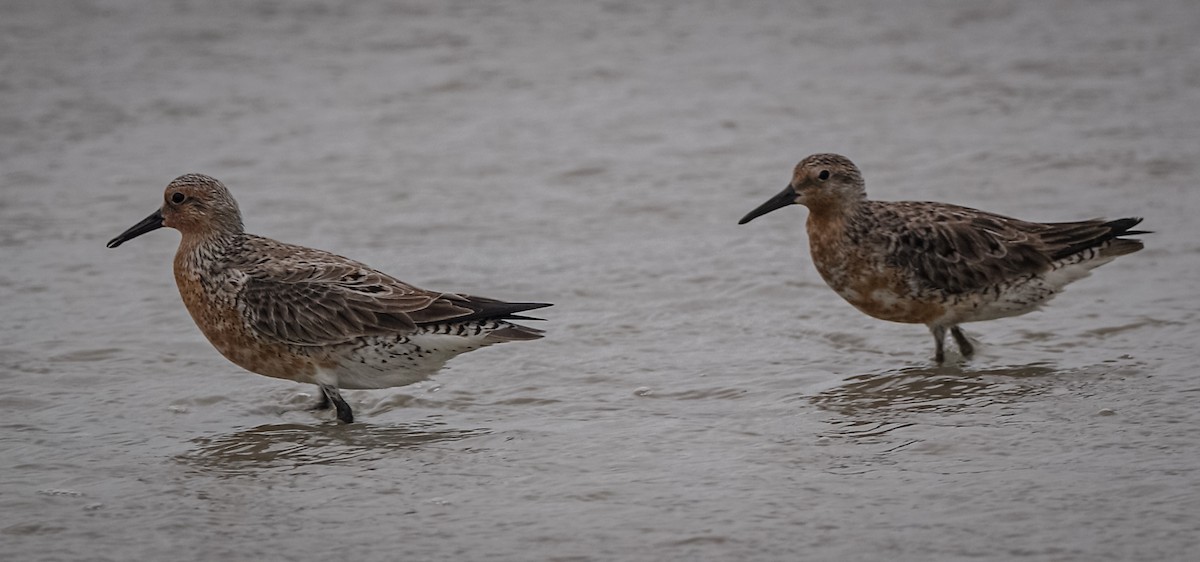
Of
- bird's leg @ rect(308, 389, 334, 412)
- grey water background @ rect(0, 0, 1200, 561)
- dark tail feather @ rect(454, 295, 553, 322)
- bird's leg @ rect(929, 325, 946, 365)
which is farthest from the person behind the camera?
bird's leg @ rect(929, 325, 946, 365)

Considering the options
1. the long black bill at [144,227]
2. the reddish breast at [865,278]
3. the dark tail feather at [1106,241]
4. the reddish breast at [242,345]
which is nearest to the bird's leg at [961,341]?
the reddish breast at [865,278]

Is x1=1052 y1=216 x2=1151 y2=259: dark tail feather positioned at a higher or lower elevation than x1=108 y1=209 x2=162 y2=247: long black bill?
lower

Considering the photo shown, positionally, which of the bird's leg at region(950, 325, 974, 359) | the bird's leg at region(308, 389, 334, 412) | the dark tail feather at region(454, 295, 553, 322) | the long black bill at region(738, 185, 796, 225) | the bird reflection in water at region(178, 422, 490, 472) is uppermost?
the long black bill at region(738, 185, 796, 225)

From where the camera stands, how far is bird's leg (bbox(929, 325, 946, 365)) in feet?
26.1

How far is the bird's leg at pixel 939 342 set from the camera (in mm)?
7965

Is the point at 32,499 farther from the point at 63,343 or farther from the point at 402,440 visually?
the point at 63,343

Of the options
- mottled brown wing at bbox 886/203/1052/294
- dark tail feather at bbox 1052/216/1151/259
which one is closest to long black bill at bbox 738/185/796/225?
mottled brown wing at bbox 886/203/1052/294

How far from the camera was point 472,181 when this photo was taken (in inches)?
455

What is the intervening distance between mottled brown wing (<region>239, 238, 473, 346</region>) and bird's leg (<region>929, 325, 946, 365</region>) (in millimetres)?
2547

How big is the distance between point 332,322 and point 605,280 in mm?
2412

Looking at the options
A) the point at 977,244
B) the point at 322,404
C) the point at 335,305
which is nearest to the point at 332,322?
the point at 335,305

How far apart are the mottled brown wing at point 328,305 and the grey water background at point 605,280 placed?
1.53 feet

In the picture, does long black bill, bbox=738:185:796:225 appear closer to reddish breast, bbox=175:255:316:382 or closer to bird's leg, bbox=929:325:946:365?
bird's leg, bbox=929:325:946:365

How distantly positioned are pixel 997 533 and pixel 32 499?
3.86 meters
